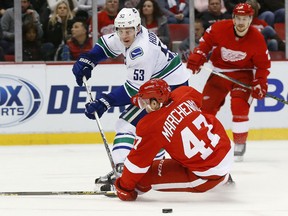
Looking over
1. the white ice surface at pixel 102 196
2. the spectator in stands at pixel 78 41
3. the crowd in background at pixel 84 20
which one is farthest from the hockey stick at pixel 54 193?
the spectator in stands at pixel 78 41

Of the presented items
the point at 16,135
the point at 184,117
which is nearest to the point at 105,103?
the point at 184,117

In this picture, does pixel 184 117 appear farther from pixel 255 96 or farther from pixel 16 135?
pixel 16 135

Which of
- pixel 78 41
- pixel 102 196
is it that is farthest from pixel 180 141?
pixel 78 41

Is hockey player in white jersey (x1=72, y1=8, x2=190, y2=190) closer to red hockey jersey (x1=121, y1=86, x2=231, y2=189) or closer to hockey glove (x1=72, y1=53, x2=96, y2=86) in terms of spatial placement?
hockey glove (x1=72, y1=53, x2=96, y2=86)

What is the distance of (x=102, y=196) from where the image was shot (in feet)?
17.4

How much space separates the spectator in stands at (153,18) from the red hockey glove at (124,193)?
3773 mm

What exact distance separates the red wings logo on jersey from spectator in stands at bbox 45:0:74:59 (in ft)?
6.02

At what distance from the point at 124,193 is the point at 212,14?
161 inches

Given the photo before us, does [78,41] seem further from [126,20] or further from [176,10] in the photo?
[126,20]

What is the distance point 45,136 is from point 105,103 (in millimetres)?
3030

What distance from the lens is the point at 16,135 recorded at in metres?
8.29

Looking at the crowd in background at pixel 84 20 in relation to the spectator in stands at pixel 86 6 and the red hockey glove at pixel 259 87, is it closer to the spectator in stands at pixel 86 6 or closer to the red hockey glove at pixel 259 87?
the spectator in stands at pixel 86 6

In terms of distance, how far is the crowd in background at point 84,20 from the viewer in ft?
27.9

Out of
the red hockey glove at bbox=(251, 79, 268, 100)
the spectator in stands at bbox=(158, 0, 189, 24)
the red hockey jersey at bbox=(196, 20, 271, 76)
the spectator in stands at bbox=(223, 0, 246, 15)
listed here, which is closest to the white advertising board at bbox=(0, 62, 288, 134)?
the spectator in stands at bbox=(158, 0, 189, 24)
